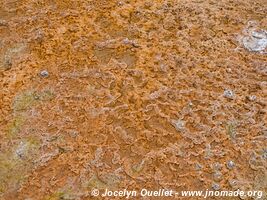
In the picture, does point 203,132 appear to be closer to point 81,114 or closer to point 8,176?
point 81,114

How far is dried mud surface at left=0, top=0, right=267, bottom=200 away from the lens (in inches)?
53.6

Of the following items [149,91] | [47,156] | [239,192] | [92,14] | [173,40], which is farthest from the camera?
[92,14]

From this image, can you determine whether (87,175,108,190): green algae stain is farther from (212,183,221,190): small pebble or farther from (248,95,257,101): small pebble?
(248,95,257,101): small pebble

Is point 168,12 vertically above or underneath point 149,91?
above

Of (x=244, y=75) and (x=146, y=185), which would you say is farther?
(x=244, y=75)

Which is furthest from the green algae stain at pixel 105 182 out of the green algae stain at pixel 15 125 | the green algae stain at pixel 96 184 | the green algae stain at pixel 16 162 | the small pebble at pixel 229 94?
the small pebble at pixel 229 94

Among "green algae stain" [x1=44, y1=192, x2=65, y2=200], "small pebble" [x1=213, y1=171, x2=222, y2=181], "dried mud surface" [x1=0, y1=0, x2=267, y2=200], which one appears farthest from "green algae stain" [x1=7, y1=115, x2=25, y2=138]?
"small pebble" [x1=213, y1=171, x2=222, y2=181]

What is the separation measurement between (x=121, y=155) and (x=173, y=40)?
1.75 feet

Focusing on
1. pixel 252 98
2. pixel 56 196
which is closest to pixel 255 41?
pixel 252 98

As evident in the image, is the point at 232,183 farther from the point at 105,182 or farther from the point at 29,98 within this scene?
the point at 29,98

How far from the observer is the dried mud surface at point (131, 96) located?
1.36 metres

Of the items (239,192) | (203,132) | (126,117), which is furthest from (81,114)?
(239,192)

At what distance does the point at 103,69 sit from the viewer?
63.6 inches

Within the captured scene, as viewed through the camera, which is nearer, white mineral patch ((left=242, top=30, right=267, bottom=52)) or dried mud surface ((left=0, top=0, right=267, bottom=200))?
dried mud surface ((left=0, top=0, right=267, bottom=200))
